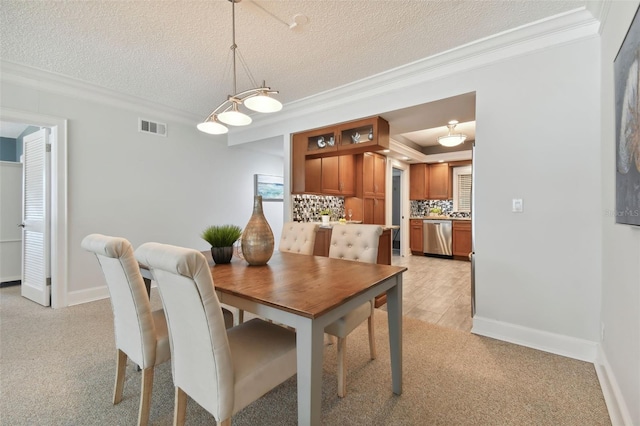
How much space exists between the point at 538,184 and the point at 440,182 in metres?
4.62

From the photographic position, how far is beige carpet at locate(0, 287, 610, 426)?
1532 millimetres

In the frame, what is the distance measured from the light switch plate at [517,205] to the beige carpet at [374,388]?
3.65ft

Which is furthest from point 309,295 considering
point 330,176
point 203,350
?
point 330,176

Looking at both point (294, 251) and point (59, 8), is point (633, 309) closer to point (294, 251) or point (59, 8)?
point (294, 251)

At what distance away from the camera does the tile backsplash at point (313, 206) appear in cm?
434

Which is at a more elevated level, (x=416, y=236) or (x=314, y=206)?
(x=314, y=206)

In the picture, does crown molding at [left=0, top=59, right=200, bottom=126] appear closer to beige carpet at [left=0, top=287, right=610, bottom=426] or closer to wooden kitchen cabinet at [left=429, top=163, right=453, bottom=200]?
beige carpet at [left=0, top=287, right=610, bottom=426]

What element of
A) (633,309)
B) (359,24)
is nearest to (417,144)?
(359,24)

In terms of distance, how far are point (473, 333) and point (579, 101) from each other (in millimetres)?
2037

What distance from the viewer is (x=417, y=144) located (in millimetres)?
6410

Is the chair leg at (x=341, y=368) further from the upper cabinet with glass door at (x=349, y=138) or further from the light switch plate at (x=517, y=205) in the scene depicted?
the upper cabinet with glass door at (x=349, y=138)

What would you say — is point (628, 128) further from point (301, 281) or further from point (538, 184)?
point (301, 281)

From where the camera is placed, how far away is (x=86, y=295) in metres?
3.41

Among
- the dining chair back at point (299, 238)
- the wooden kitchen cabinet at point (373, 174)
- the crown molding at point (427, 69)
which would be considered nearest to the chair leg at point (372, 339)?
the dining chair back at point (299, 238)
